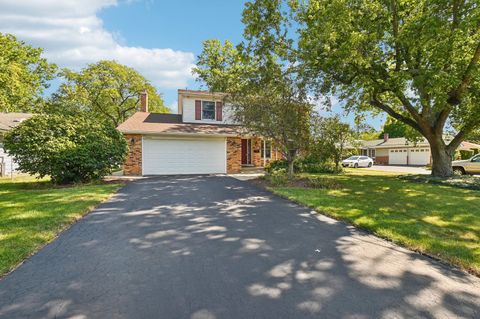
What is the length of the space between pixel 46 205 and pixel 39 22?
1324cm

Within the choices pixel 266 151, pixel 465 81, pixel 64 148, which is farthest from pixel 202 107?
pixel 465 81

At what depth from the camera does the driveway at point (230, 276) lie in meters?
2.67

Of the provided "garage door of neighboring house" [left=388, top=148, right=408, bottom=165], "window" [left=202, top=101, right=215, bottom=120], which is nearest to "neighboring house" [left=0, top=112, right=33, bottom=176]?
"window" [left=202, top=101, right=215, bottom=120]

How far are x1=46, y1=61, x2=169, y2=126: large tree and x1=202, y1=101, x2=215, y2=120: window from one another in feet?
44.6

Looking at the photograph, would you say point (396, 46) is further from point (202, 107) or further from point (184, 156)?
point (184, 156)

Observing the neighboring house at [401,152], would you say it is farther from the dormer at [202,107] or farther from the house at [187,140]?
the house at [187,140]

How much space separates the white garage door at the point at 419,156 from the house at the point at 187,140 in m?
24.7

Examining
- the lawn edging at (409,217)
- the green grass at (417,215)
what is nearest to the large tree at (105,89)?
the lawn edging at (409,217)

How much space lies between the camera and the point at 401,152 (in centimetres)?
3531

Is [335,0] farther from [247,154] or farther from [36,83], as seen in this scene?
[36,83]

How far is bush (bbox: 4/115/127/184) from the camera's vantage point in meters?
10.6

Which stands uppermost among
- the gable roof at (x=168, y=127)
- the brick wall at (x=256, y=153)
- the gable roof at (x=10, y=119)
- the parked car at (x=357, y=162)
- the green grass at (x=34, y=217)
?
the gable roof at (x=10, y=119)

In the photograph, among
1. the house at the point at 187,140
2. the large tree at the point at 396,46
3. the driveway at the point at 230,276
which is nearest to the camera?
the driveway at the point at 230,276

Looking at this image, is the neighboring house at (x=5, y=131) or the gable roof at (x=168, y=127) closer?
the gable roof at (x=168, y=127)
